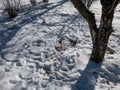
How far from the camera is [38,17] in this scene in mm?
5590

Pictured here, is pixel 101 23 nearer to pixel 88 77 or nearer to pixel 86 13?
pixel 86 13

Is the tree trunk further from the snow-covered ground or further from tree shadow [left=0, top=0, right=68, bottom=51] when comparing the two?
tree shadow [left=0, top=0, right=68, bottom=51]

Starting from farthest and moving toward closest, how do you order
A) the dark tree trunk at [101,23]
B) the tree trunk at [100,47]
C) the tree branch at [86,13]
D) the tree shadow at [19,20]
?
the tree shadow at [19,20], the tree trunk at [100,47], the tree branch at [86,13], the dark tree trunk at [101,23]

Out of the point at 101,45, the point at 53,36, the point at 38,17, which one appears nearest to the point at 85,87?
the point at 101,45

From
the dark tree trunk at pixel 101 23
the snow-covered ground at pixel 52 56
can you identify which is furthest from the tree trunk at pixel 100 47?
the snow-covered ground at pixel 52 56

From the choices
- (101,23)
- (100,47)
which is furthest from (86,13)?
(100,47)

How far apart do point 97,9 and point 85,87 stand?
11.4 feet

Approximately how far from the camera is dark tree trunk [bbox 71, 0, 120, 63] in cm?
327

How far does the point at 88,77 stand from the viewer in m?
3.52

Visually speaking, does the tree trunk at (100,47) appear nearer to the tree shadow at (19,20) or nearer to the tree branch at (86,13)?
the tree branch at (86,13)

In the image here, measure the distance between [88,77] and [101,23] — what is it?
0.82 meters

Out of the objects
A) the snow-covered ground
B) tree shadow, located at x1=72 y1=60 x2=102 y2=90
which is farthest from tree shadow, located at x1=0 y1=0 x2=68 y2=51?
tree shadow, located at x1=72 y1=60 x2=102 y2=90

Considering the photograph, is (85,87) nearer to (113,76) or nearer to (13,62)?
(113,76)

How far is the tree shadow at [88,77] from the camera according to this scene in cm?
333
